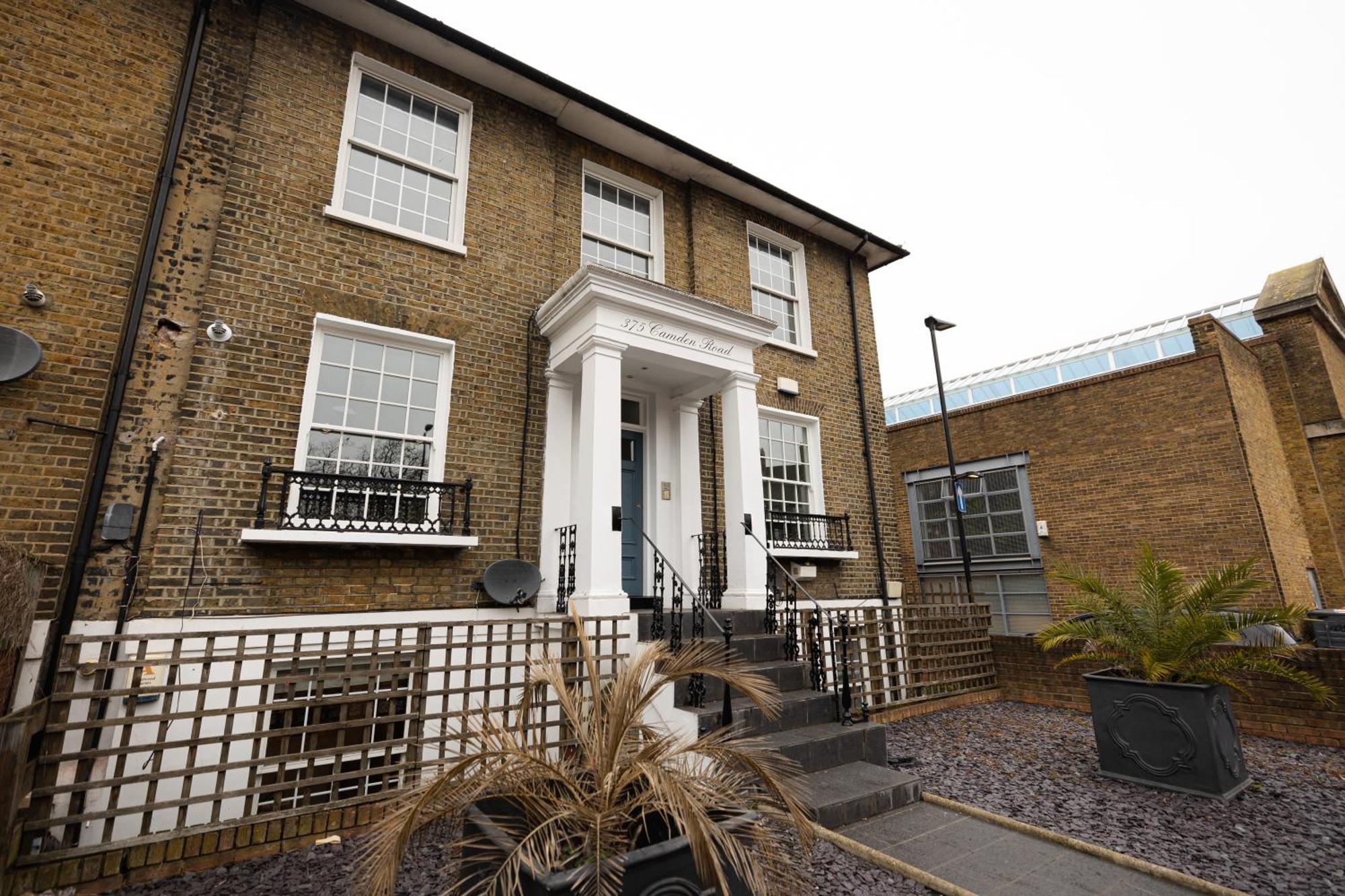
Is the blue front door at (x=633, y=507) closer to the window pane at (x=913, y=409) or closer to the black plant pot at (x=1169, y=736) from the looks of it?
the black plant pot at (x=1169, y=736)

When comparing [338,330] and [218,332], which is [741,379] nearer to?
[338,330]

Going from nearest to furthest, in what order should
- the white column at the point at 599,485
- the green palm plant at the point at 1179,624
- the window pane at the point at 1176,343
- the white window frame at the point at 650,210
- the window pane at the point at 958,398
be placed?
the green palm plant at the point at 1179,624, the white column at the point at 599,485, the white window frame at the point at 650,210, the window pane at the point at 1176,343, the window pane at the point at 958,398

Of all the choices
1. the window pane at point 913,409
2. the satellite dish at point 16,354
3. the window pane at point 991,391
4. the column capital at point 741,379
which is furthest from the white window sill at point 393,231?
the window pane at point 913,409

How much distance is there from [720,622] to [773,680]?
3.12 ft

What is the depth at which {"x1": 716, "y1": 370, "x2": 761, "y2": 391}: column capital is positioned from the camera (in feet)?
23.1

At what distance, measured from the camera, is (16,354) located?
441cm

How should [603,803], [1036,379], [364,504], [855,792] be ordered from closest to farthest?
[603,803] → [855,792] → [364,504] → [1036,379]

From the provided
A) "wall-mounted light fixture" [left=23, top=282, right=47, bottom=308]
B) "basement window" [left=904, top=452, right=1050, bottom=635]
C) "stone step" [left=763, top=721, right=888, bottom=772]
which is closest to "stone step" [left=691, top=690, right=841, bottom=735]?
"stone step" [left=763, top=721, right=888, bottom=772]

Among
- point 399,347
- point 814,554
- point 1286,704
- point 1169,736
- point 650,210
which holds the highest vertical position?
point 650,210

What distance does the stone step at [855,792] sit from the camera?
12.8 ft

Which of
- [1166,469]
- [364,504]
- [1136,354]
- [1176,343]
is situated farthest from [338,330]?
[1176,343]

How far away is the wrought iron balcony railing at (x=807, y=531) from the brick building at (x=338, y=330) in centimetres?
9

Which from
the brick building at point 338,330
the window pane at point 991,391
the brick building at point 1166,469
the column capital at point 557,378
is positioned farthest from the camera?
the window pane at point 991,391

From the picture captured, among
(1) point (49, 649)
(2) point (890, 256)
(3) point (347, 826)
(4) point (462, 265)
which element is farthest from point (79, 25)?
(2) point (890, 256)
